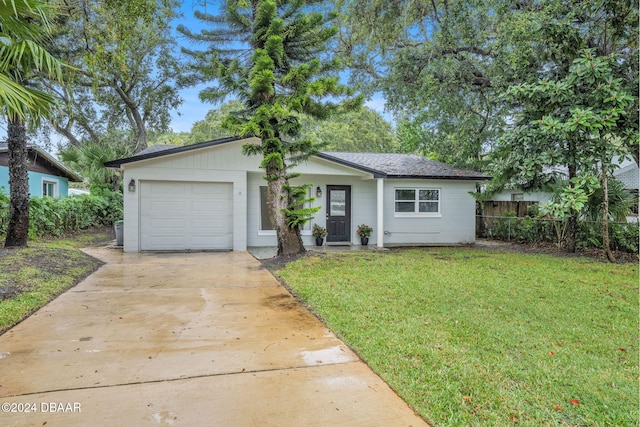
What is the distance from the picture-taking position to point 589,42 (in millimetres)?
8391

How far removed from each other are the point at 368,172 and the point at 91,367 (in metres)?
9.42

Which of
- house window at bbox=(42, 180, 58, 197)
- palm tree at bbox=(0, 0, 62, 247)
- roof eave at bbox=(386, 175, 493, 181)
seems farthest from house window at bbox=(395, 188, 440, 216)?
house window at bbox=(42, 180, 58, 197)

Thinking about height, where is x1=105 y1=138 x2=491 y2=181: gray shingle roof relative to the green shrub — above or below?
above

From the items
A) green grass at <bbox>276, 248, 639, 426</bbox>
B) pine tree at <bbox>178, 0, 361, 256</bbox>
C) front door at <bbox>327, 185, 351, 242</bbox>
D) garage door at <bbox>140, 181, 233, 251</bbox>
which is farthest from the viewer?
front door at <bbox>327, 185, 351, 242</bbox>

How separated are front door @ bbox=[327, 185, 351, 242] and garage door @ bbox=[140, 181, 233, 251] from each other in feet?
11.3

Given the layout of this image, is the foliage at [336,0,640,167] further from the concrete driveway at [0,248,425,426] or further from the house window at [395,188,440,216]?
the concrete driveway at [0,248,425,426]

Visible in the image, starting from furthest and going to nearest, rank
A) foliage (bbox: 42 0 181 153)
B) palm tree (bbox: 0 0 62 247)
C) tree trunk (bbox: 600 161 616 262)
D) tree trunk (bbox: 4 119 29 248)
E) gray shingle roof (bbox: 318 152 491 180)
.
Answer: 1. foliage (bbox: 42 0 181 153)
2. gray shingle roof (bbox: 318 152 491 180)
3. tree trunk (bbox: 600 161 616 262)
4. tree trunk (bbox: 4 119 29 248)
5. palm tree (bbox: 0 0 62 247)

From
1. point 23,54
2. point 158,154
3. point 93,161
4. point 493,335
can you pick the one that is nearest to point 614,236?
point 493,335

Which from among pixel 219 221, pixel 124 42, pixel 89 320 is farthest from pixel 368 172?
pixel 89 320

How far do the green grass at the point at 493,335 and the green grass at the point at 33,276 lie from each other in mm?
3708

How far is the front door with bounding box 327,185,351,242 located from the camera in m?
12.8

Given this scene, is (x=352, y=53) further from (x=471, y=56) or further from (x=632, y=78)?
(x=632, y=78)

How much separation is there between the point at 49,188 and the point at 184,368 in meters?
19.8

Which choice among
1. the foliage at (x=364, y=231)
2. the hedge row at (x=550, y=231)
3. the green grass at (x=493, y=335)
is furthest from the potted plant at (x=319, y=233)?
the hedge row at (x=550, y=231)
